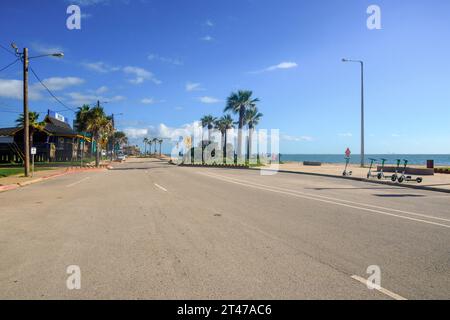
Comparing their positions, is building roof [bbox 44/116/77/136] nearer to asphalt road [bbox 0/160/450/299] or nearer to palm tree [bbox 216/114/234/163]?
palm tree [bbox 216/114/234/163]

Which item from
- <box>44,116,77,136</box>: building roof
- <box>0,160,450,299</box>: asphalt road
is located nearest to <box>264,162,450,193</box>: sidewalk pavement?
<box>0,160,450,299</box>: asphalt road

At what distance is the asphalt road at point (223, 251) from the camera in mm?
4258

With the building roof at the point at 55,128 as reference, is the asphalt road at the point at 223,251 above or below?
below

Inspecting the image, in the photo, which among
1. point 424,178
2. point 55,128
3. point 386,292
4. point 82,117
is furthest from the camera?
point 55,128

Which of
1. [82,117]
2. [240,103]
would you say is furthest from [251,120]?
[82,117]

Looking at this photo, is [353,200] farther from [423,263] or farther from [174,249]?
[174,249]

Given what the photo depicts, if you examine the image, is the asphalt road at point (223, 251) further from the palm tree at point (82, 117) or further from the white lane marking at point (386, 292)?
the palm tree at point (82, 117)

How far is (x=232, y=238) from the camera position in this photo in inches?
266

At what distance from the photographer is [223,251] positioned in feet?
19.2

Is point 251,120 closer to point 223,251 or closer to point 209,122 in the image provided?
point 209,122

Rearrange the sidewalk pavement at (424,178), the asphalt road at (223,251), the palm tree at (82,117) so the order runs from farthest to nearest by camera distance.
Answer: the palm tree at (82,117) < the sidewalk pavement at (424,178) < the asphalt road at (223,251)

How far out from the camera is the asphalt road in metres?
4.26

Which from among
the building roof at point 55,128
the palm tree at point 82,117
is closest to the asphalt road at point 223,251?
the palm tree at point 82,117
